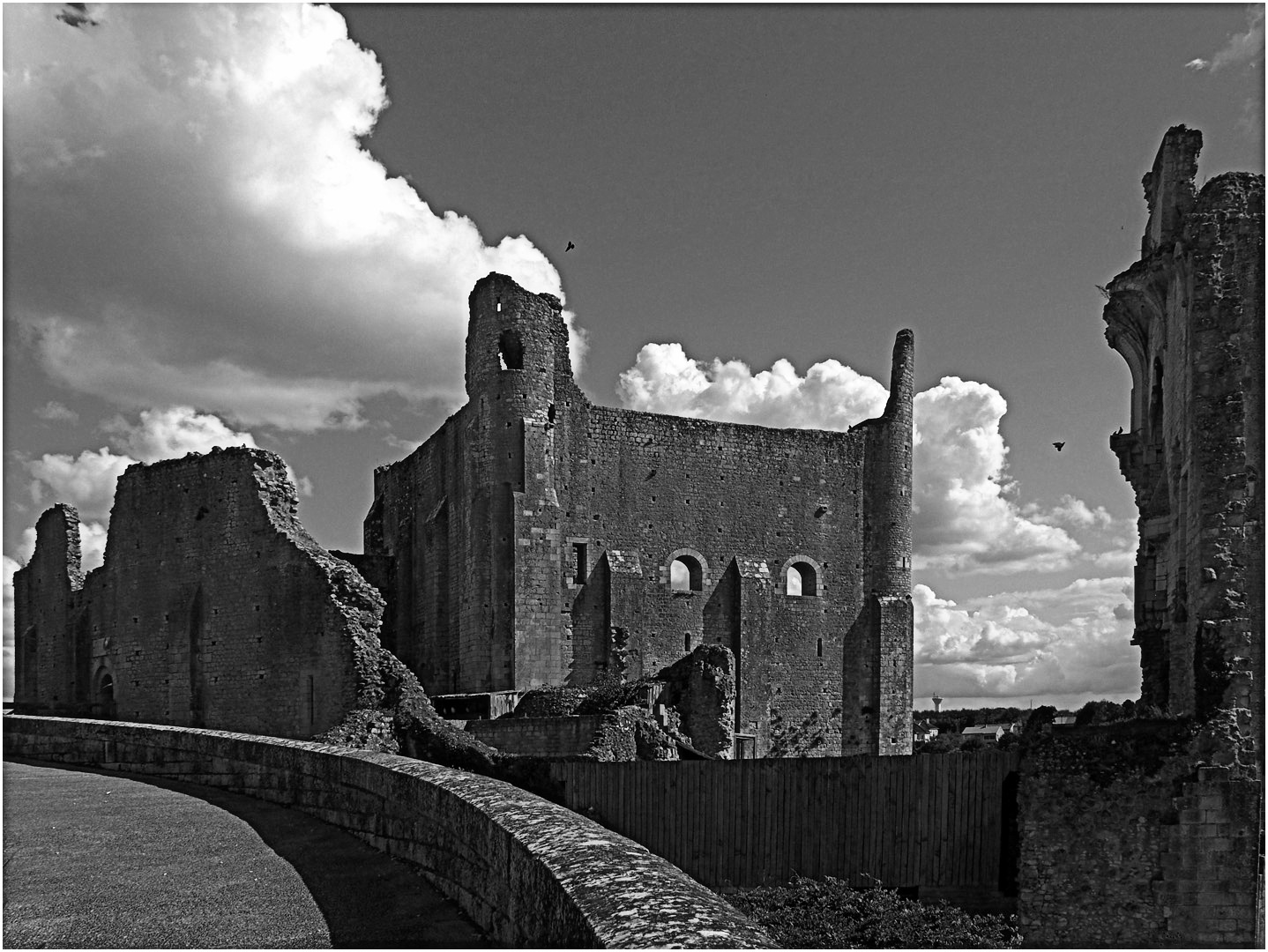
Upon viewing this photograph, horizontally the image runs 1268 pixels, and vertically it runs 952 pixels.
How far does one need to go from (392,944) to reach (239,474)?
15.8 m

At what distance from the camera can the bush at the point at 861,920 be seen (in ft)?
40.5

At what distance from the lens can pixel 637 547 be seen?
94.6 feet

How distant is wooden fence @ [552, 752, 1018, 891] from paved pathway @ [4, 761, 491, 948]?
21.0 ft

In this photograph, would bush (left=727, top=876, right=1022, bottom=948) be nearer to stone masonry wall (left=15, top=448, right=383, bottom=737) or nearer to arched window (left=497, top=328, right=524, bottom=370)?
stone masonry wall (left=15, top=448, right=383, bottom=737)

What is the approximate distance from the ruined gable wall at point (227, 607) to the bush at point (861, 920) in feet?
23.6

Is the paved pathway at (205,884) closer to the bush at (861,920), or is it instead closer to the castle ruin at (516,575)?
the bush at (861,920)

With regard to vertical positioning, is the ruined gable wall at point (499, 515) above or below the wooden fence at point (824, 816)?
above

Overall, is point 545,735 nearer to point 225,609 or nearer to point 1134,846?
point 225,609

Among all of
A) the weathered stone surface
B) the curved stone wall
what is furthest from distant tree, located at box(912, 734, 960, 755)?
the curved stone wall

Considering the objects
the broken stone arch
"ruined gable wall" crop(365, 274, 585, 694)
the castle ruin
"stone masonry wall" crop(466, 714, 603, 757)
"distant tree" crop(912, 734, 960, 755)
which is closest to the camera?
"stone masonry wall" crop(466, 714, 603, 757)

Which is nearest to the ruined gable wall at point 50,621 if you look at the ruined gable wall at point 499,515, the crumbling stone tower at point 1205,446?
the ruined gable wall at point 499,515

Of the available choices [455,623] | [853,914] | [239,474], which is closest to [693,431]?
[455,623]

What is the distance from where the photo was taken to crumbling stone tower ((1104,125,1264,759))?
12906 mm

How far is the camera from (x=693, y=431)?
3025 cm
